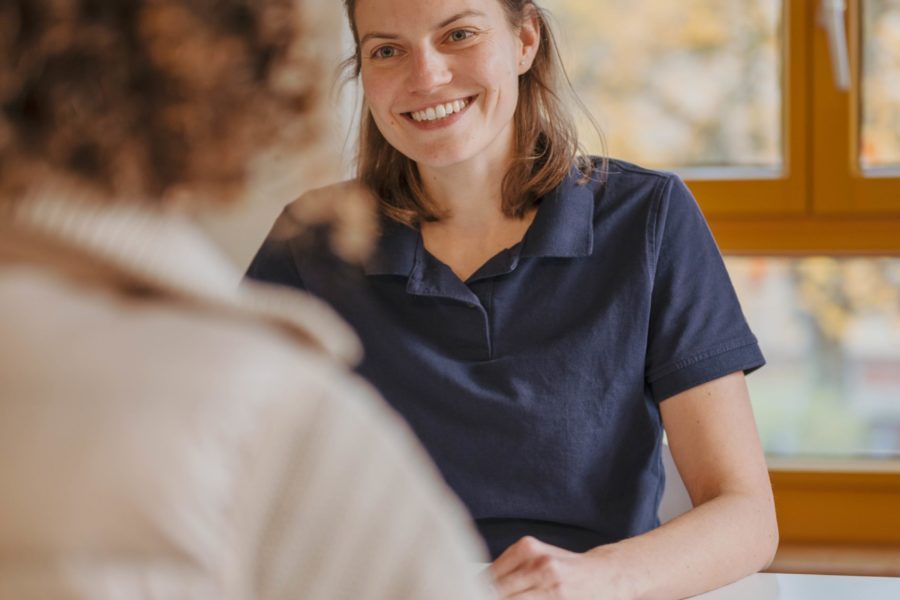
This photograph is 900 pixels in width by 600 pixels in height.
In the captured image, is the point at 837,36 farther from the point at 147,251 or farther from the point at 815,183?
the point at 147,251

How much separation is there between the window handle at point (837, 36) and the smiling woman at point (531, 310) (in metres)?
1.12

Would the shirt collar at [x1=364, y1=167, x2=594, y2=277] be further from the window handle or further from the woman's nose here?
the window handle

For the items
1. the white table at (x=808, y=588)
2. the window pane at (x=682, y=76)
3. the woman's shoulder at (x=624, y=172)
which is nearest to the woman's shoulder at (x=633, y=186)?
the woman's shoulder at (x=624, y=172)

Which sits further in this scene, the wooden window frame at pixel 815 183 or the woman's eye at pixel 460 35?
the wooden window frame at pixel 815 183

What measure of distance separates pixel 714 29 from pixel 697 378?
1488 millimetres

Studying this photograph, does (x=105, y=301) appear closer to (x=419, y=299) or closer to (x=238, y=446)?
(x=238, y=446)

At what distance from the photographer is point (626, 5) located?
277 centimetres

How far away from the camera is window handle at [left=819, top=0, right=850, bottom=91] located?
2.54 meters

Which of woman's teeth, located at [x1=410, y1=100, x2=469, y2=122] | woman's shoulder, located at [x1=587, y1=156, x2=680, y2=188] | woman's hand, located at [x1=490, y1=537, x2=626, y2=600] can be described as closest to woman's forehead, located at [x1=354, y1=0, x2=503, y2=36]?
woman's teeth, located at [x1=410, y1=100, x2=469, y2=122]

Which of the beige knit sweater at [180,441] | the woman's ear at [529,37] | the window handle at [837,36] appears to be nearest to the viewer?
the beige knit sweater at [180,441]

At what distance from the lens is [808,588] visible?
3.92 feet

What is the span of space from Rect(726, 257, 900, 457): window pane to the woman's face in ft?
4.26

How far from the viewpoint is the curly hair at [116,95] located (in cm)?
52

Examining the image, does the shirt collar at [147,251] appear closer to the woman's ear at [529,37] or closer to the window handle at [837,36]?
the woman's ear at [529,37]
